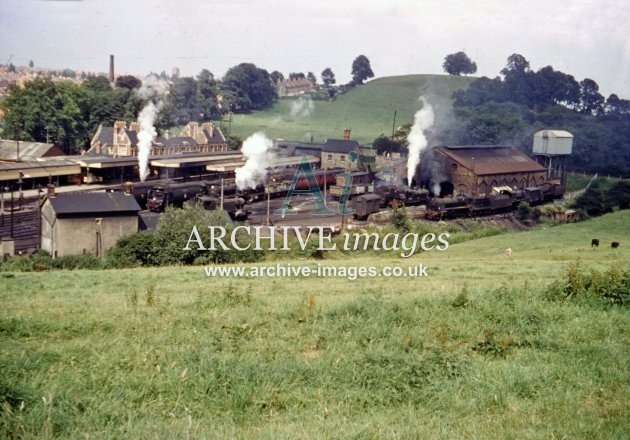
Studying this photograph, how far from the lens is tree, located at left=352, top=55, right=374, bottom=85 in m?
79.1

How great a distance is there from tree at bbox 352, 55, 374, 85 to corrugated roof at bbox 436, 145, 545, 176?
3134 centimetres

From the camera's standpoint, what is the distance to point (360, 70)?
82.1 meters

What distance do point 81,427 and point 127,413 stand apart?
492mm

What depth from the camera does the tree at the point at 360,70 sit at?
7914 centimetres

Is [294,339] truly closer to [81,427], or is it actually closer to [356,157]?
[81,427]

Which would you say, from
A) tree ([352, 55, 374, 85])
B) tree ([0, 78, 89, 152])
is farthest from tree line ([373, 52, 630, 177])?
tree ([0, 78, 89, 152])

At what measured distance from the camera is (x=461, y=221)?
3784 centimetres

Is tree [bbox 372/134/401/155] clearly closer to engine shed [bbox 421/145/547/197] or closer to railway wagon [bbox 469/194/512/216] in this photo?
engine shed [bbox 421/145/547/197]

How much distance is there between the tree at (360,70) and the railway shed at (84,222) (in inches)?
2141

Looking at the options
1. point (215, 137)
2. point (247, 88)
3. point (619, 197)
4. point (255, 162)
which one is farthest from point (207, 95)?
point (619, 197)

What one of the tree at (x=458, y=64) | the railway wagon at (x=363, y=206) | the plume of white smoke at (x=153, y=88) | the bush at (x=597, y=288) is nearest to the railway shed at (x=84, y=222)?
the railway wagon at (x=363, y=206)

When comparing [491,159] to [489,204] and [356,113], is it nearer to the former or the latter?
[489,204]

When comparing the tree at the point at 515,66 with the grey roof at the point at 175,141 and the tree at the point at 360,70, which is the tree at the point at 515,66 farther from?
the grey roof at the point at 175,141

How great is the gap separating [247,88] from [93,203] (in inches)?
1642
